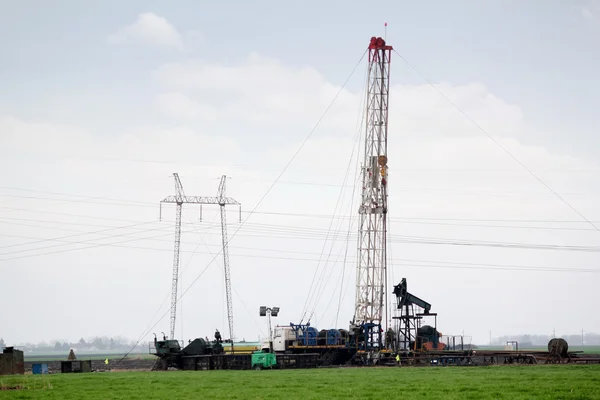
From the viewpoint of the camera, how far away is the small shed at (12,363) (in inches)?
3324

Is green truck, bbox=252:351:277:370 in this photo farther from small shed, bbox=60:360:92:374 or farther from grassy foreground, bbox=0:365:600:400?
grassy foreground, bbox=0:365:600:400

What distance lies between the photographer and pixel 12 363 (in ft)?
280

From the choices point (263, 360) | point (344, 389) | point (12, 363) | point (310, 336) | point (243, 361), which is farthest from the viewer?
point (310, 336)

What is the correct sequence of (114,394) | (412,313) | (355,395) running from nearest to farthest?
(355,395) → (114,394) → (412,313)

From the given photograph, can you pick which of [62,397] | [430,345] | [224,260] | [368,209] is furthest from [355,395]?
[224,260]

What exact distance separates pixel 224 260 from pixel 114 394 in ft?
403

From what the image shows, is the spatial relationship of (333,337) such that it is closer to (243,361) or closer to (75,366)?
(243,361)

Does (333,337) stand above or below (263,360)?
above

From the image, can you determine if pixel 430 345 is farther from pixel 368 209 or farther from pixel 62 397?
pixel 62 397

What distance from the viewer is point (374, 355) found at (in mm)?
101375

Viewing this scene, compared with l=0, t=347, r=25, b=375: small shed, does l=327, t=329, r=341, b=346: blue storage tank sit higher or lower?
higher

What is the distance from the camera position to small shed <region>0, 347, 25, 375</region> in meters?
84.4

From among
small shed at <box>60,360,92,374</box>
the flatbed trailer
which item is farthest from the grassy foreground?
the flatbed trailer

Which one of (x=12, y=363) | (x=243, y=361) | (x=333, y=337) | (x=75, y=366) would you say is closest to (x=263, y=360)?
(x=243, y=361)
